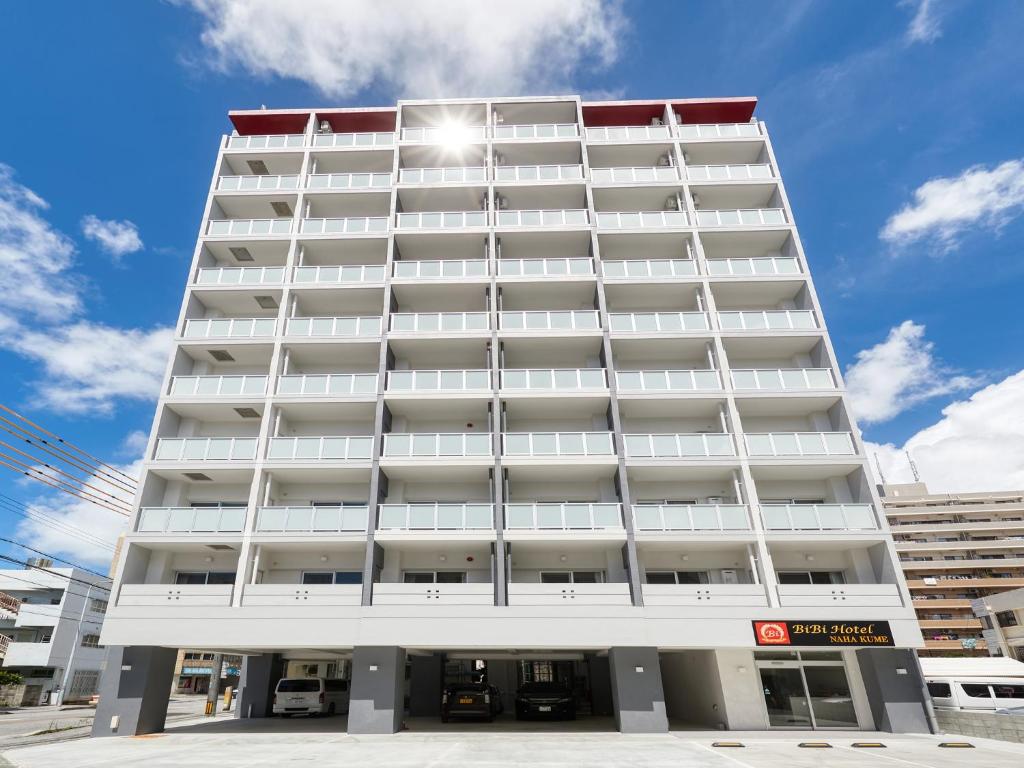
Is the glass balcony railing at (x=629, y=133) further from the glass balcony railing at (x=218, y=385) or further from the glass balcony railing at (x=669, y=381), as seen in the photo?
the glass balcony railing at (x=218, y=385)

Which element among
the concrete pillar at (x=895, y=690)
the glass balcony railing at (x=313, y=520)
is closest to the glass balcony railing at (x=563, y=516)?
the glass balcony railing at (x=313, y=520)

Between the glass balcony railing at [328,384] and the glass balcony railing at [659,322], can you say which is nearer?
the glass balcony railing at [328,384]

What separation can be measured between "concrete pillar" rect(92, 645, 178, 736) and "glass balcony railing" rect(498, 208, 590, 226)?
21.1 m

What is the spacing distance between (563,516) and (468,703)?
7296 millimetres

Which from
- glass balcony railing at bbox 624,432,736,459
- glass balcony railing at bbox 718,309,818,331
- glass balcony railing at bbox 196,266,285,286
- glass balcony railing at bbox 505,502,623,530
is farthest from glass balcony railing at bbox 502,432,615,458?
glass balcony railing at bbox 196,266,285,286

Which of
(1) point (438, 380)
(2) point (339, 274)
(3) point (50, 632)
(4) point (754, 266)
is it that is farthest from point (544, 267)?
(3) point (50, 632)

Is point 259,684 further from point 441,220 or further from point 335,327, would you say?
point 441,220

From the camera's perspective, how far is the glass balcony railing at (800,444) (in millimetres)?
20234

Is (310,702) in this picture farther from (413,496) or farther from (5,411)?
(5,411)

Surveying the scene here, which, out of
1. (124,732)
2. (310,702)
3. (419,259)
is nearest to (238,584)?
(124,732)

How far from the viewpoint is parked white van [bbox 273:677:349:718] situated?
2316 centimetres

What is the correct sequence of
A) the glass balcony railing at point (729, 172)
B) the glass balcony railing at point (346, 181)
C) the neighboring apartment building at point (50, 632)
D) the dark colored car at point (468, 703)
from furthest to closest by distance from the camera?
the neighboring apartment building at point (50, 632), the glass balcony railing at point (346, 181), the glass balcony railing at point (729, 172), the dark colored car at point (468, 703)

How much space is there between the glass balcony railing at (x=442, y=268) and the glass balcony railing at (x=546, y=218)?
2614mm

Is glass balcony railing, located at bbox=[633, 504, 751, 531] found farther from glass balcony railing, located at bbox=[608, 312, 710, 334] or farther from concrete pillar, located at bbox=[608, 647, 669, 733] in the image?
Result: glass balcony railing, located at bbox=[608, 312, 710, 334]
